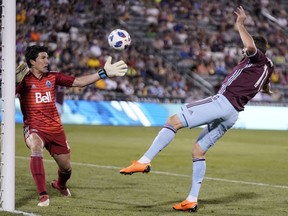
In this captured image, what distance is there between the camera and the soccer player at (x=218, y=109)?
883 cm

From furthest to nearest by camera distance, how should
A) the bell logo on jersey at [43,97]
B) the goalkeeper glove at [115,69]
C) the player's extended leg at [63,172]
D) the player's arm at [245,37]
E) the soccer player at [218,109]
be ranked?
the player's extended leg at [63,172] → the bell logo on jersey at [43,97] → the soccer player at [218,109] → the goalkeeper glove at [115,69] → the player's arm at [245,37]

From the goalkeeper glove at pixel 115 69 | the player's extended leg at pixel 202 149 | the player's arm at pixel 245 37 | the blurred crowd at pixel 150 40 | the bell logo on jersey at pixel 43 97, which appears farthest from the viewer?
the blurred crowd at pixel 150 40

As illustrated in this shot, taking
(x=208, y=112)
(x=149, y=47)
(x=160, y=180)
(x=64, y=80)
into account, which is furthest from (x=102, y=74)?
(x=149, y=47)

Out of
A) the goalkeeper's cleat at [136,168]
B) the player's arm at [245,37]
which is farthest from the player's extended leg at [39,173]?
the player's arm at [245,37]

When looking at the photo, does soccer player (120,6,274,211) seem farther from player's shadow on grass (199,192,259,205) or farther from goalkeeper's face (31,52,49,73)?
goalkeeper's face (31,52,49,73)

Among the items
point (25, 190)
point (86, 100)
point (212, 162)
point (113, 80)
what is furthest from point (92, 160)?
point (113, 80)

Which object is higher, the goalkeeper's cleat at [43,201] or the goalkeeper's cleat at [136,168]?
the goalkeeper's cleat at [136,168]

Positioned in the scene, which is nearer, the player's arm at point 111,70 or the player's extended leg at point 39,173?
the player's arm at point 111,70

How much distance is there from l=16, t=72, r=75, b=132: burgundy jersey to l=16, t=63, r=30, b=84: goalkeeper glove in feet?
0.27

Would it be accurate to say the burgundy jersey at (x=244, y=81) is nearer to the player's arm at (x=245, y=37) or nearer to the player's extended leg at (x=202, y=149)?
the player's extended leg at (x=202, y=149)

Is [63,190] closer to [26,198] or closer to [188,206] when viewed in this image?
[26,198]

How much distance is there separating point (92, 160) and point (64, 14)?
16.2m

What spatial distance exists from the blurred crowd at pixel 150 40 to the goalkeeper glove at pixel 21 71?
17.4m

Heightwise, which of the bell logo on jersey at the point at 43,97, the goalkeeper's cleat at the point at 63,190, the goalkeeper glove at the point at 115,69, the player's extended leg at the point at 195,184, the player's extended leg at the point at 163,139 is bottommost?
the goalkeeper's cleat at the point at 63,190
